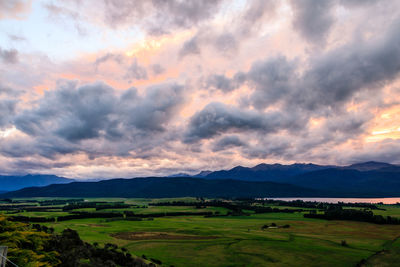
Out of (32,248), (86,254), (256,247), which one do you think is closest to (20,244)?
(32,248)

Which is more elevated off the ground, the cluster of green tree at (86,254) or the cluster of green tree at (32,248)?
the cluster of green tree at (32,248)

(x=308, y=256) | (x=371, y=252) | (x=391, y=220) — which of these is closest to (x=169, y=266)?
(x=308, y=256)

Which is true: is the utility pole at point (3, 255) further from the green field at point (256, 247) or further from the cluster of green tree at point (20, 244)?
the green field at point (256, 247)

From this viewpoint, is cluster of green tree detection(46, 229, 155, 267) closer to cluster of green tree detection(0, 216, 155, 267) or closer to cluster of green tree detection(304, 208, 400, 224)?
cluster of green tree detection(0, 216, 155, 267)

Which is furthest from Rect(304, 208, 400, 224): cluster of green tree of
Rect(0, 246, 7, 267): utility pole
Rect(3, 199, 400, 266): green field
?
Rect(0, 246, 7, 267): utility pole

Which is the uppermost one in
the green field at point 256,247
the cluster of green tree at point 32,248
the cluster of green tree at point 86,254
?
the cluster of green tree at point 32,248

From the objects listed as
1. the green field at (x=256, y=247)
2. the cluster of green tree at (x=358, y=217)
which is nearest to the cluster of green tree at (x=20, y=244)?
the green field at (x=256, y=247)

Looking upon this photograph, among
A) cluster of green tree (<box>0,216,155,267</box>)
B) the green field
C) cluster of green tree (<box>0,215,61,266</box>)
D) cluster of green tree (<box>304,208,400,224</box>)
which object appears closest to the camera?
cluster of green tree (<box>0,215,61,266</box>)

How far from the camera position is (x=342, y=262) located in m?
76.2

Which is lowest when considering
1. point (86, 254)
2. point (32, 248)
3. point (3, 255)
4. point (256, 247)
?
point (256, 247)

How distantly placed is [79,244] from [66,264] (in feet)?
73.7

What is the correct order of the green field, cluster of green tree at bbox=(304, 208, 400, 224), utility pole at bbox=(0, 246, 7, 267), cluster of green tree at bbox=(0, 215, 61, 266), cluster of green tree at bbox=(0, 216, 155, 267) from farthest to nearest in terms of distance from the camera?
cluster of green tree at bbox=(304, 208, 400, 224) → the green field → cluster of green tree at bbox=(0, 216, 155, 267) → cluster of green tree at bbox=(0, 215, 61, 266) → utility pole at bbox=(0, 246, 7, 267)

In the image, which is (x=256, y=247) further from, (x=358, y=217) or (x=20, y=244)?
(x=358, y=217)

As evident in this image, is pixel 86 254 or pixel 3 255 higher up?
pixel 3 255
